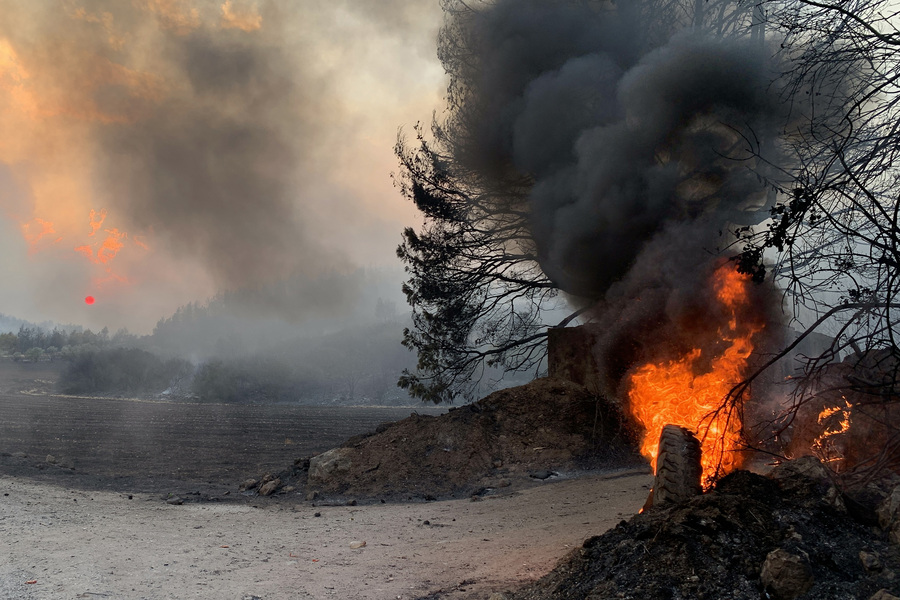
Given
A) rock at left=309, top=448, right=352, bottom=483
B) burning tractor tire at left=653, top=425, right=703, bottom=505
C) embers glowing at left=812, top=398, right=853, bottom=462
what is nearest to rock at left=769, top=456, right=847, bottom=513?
burning tractor tire at left=653, top=425, right=703, bottom=505

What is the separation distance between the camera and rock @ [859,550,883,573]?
423 centimetres

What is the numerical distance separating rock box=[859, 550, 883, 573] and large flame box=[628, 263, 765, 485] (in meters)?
2.50

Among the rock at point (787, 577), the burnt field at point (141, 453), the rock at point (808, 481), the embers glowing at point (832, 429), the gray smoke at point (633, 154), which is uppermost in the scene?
the gray smoke at point (633, 154)

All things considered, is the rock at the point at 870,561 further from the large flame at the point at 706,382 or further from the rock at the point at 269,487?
the rock at the point at 269,487

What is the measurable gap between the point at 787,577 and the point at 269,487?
38.5ft

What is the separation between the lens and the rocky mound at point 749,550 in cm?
421

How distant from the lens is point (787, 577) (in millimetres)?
4164

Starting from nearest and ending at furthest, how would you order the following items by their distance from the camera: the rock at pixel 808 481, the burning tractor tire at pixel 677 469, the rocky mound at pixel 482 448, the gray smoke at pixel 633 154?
the rock at pixel 808 481
the burning tractor tire at pixel 677 469
the gray smoke at pixel 633 154
the rocky mound at pixel 482 448

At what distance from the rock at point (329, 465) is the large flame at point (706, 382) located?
8.50 meters

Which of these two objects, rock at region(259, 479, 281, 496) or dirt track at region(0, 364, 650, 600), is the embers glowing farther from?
rock at region(259, 479, 281, 496)

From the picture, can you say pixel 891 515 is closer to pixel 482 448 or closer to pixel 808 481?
pixel 808 481

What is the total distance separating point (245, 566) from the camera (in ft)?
23.2

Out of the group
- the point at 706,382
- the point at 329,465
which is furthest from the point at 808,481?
the point at 329,465

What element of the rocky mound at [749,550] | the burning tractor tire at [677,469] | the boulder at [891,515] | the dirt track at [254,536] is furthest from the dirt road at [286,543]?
the boulder at [891,515]
